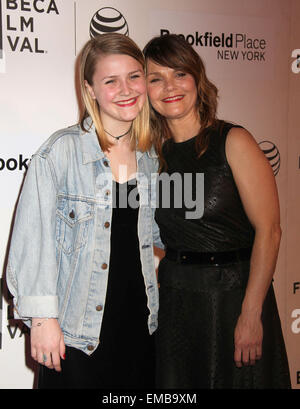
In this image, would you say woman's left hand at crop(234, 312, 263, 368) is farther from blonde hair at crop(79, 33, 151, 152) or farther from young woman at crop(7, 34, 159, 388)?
blonde hair at crop(79, 33, 151, 152)

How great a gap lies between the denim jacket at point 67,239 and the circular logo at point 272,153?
1.51 m

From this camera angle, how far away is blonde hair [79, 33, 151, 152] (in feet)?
5.66

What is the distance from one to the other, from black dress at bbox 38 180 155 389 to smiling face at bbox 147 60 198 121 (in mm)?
402

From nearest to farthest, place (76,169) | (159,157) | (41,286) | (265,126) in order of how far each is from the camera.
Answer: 1. (41,286)
2. (76,169)
3. (159,157)
4. (265,126)

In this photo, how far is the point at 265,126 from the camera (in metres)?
2.99

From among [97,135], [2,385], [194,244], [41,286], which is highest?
[97,135]

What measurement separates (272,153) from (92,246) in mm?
1774

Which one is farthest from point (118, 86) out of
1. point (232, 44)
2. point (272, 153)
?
point (272, 153)

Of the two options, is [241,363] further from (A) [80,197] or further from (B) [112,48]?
(B) [112,48]

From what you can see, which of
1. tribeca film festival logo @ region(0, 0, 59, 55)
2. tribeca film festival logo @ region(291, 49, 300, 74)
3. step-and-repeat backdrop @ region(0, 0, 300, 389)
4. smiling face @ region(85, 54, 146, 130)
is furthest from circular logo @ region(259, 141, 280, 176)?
tribeca film festival logo @ region(0, 0, 59, 55)

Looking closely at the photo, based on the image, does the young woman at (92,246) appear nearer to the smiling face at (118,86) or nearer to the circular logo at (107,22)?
the smiling face at (118,86)

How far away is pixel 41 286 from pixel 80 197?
14.6 inches

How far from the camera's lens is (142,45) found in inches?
104
